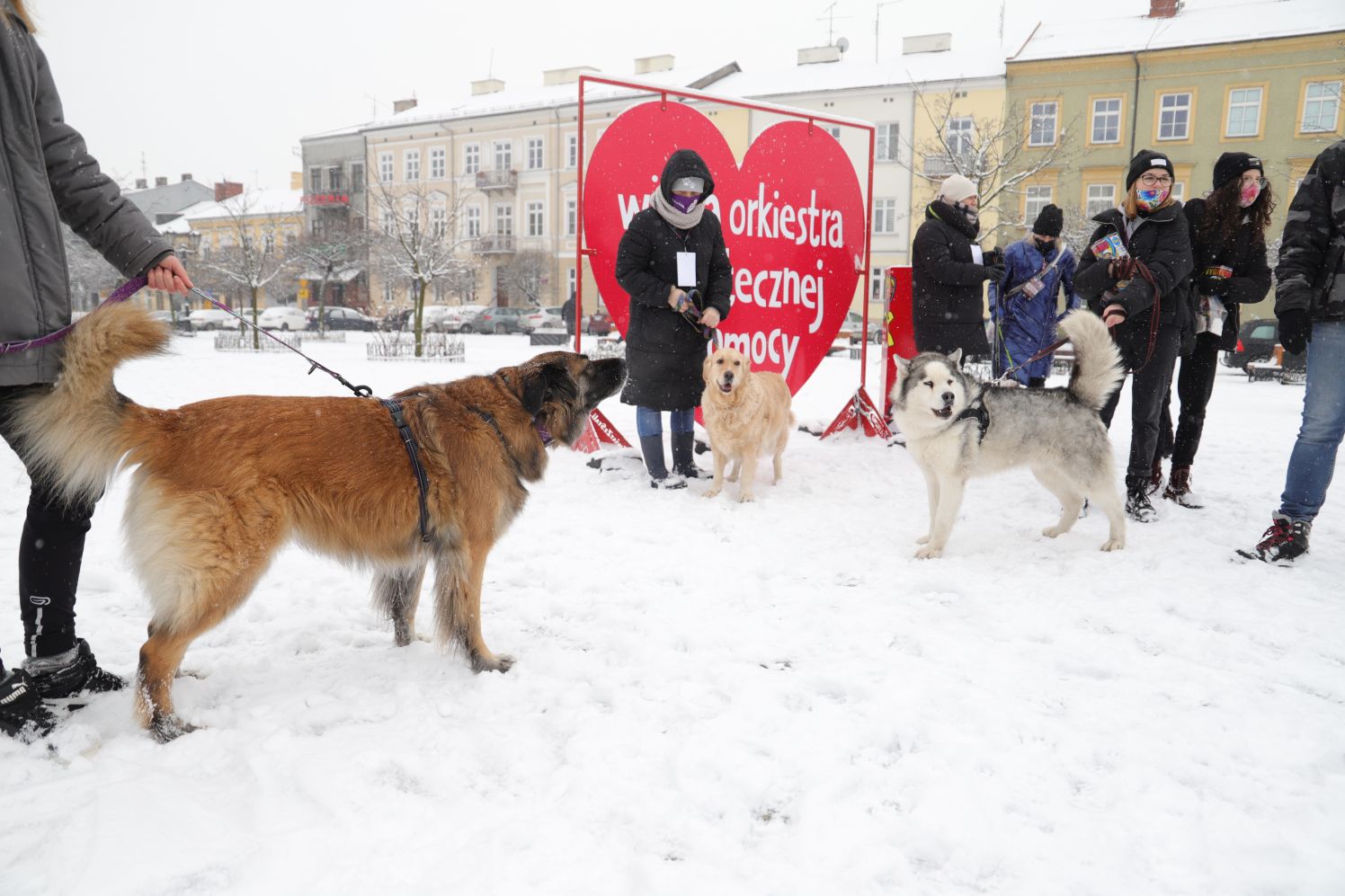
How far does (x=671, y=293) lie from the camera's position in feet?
17.6

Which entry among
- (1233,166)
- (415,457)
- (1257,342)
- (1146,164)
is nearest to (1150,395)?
(1146,164)

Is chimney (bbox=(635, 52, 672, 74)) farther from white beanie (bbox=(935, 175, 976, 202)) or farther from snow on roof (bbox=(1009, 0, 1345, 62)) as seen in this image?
white beanie (bbox=(935, 175, 976, 202))

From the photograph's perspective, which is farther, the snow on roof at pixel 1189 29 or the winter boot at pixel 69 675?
the snow on roof at pixel 1189 29

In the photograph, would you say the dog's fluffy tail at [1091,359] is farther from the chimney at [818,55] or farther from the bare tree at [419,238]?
the chimney at [818,55]

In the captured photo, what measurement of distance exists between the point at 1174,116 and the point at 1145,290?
30.9 meters

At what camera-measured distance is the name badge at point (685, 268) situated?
545cm

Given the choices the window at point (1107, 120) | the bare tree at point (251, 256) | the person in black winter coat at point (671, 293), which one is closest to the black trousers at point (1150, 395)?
the person in black winter coat at point (671, 293)

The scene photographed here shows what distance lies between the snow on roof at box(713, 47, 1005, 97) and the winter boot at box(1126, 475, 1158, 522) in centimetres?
2799

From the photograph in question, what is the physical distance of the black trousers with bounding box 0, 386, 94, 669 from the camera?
7.68ft

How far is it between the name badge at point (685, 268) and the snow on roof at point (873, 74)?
27404 millimetres

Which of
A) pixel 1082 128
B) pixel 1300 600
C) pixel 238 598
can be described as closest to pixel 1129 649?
pixel 1300 600

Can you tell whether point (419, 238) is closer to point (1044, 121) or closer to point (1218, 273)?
point (1218, 273)

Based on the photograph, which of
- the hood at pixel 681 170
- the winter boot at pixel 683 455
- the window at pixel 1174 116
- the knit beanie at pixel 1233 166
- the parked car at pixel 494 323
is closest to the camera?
the knit beanie at pixel 1233 166

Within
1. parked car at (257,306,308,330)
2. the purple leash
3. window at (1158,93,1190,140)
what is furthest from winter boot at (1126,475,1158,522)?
parked car at (257,306,308,330)
